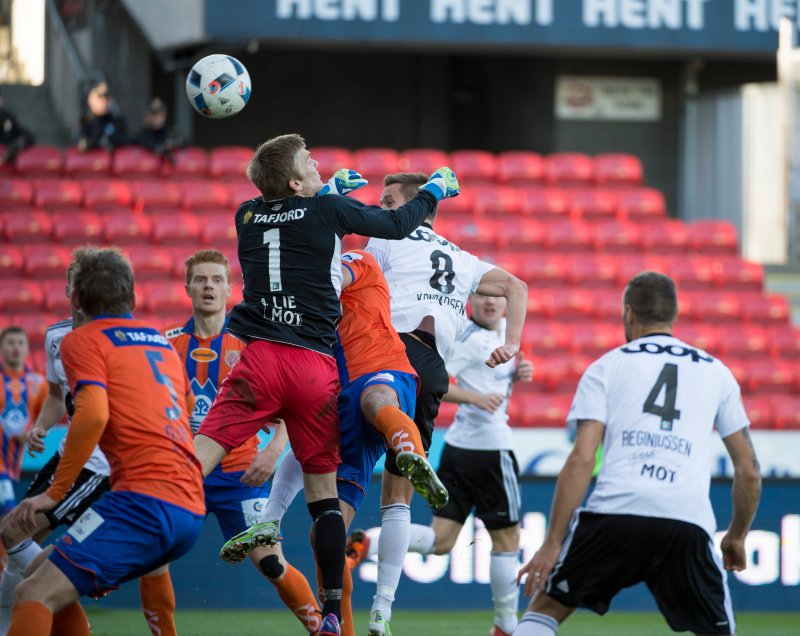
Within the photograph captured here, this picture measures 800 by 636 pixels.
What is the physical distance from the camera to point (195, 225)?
1520 centimetres

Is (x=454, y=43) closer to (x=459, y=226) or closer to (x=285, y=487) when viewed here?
(x=459, y=226)

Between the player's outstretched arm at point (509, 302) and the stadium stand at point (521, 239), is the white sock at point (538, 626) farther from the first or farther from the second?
the stadium stand at point (521, 239)

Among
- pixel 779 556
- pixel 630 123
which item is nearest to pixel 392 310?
pixel 779 556

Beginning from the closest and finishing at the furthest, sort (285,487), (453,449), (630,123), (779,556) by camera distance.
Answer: (285,487), (453,449), (779,556), (630,123)

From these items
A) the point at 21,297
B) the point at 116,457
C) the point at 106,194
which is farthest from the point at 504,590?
the point at 106,194

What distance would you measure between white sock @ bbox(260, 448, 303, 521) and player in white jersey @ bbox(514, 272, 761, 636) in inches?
65.0

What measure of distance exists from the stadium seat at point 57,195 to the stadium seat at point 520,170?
522 centimetres

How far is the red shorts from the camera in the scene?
19.3 ft

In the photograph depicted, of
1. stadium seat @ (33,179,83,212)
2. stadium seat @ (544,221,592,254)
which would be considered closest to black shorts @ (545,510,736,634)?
stadium seat @ (544,221,592,254)

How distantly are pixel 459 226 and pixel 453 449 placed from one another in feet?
22.5

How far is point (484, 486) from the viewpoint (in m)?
8.68

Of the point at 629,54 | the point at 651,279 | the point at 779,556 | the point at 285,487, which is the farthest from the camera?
the point at 629,54

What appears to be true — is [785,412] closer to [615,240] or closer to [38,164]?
[615,240]

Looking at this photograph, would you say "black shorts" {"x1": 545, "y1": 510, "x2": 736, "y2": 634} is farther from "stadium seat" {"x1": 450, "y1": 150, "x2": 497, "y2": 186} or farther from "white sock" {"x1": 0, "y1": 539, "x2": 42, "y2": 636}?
"stadium seat" {"x1": 450, "y1": 150, "x2": 497, "y2": 186}
